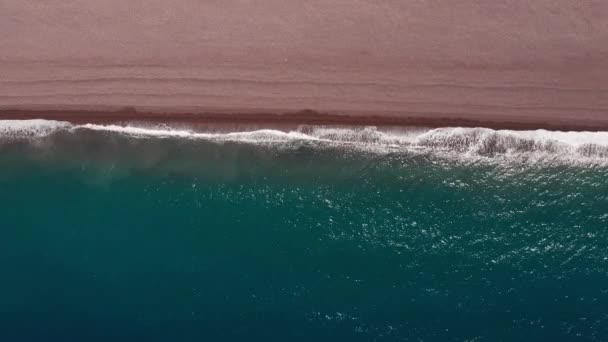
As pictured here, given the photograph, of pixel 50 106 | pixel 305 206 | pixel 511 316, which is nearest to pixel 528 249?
pixel 511 316

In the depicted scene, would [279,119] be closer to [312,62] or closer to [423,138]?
[312,62]

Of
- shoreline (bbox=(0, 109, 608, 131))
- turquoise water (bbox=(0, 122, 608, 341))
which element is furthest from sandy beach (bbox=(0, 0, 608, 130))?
turquoise water (bbox=(0, 122, 608, 341))

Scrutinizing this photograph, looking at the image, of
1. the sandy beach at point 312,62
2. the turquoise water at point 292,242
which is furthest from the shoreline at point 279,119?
the turquoise water at point 292,242

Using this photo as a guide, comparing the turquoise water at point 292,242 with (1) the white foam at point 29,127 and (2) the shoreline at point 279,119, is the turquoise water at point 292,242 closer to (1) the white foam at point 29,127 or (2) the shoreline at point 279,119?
(1) the white foam at point 29,127

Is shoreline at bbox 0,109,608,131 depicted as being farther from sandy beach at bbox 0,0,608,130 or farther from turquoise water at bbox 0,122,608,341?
turquoise water at bbox 0,122,608,341

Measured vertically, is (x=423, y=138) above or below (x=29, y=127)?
above

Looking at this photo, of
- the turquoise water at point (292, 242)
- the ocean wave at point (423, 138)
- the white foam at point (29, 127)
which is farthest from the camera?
the white foam at point (29, 127)

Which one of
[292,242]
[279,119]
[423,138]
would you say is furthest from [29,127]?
[423,138]
